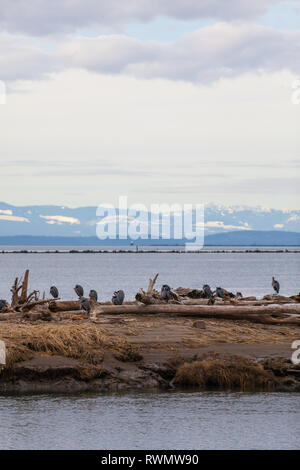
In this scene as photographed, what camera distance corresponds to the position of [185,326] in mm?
27828

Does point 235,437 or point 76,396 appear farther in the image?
point 76,396

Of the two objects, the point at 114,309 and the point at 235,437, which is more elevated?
the point at 114,309

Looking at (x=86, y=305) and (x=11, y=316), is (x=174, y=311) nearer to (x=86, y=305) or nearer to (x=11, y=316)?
(x=86, y=305)

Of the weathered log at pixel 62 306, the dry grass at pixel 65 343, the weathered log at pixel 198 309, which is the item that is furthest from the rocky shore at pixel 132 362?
the weathered log at pixel 62 306

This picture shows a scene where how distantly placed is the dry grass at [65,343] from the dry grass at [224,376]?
1726mm

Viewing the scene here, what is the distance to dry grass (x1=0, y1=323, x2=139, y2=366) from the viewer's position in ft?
79.3

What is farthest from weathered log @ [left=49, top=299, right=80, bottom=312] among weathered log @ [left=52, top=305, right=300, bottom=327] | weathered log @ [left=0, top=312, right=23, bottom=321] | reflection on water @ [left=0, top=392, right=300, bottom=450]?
reflection on water @ [left=0, top=392, right=300, bottom=450]

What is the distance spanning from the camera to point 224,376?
79.0 ft

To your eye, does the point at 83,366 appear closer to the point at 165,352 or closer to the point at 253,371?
the point at 165,352

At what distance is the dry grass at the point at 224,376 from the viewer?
24.0 m

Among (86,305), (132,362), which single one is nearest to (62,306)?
(86,305)

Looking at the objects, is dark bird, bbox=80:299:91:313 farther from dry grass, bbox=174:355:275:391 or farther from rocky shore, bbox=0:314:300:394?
dry grass, bbox=174:355:275:391
